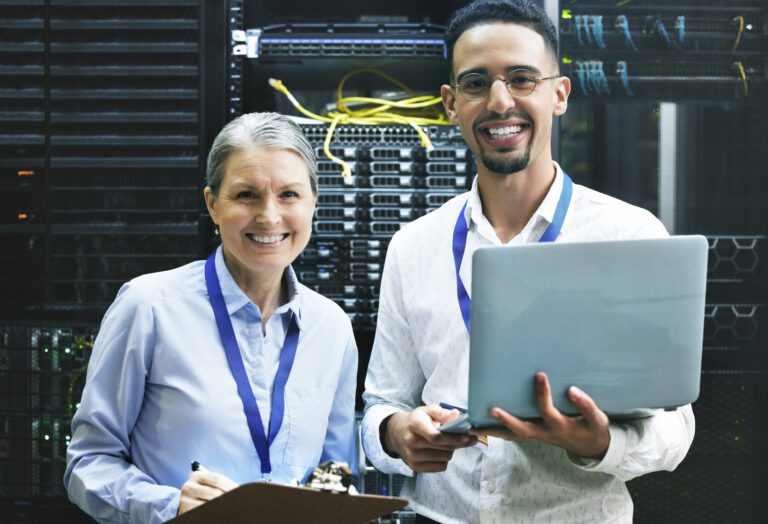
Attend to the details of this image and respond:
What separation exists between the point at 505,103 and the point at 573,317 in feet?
1.50

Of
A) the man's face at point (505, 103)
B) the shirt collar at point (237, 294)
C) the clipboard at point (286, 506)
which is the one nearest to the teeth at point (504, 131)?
the man's face at point (505, 103)

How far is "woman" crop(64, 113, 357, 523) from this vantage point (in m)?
1.30

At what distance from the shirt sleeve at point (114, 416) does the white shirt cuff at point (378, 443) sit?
1.23 feet

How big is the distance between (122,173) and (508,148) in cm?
113

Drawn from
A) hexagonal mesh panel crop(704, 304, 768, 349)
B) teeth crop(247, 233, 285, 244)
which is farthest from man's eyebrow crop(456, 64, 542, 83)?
hexagonal mesh panel crop(704, 304, 768, 349)

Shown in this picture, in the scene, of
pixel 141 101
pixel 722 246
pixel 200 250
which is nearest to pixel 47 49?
pixel 141 101

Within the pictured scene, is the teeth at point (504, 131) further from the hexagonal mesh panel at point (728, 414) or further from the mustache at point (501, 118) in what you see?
the hexagonal mesh panel at point (728, 414)

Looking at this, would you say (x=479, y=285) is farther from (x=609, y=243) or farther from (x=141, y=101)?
(x=141, y=101)

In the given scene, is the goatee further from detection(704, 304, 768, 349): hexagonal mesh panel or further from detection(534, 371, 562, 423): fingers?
detection(704, 304, 768, 349): hexagonal mesh panel

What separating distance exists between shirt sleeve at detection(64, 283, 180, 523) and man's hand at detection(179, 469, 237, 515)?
0.08 m

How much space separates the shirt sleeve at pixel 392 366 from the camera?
4.83ft

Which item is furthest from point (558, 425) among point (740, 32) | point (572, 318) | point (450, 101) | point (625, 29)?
point (740, 32)

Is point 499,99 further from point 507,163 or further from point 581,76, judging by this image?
point 581,76

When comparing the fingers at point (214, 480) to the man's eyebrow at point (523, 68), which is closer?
the fingers at point (214, 480)
